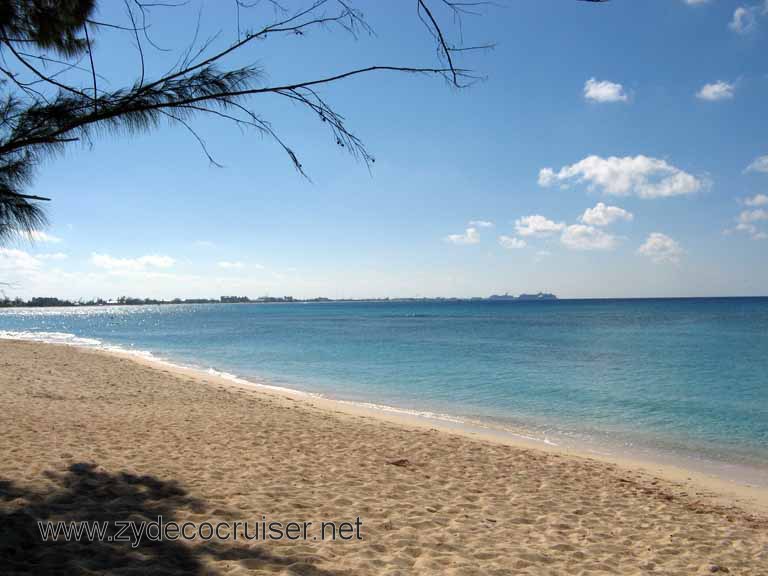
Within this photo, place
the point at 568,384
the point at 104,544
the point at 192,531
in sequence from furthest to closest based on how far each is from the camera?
the point at 568,384
the point at 192,531
the point at 104,544

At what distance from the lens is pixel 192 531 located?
415 centimetres

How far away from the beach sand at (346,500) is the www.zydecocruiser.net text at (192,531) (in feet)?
0.32

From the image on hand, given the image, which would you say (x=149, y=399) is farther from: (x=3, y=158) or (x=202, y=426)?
(x=3, y=158)

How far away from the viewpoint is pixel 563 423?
43.7 feet

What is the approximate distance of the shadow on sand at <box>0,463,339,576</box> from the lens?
134 inches

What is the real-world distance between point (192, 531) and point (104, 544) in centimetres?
67

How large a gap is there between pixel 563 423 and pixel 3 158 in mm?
13411

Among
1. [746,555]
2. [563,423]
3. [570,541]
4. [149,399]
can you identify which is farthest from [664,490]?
[149,399]

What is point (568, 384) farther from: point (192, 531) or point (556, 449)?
point (192, 531)

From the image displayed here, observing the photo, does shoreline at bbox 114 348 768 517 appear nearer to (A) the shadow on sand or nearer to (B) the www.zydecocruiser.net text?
(B) the www.zydecocruiser.net text

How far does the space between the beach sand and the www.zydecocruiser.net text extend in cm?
10

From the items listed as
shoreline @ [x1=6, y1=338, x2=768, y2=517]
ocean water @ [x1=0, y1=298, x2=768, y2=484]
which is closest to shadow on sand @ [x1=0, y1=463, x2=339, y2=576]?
shoreline @ [x1=6, y1=338, x2=768, y2=517]

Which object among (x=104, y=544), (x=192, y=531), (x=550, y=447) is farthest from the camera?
(x=550, y=447)

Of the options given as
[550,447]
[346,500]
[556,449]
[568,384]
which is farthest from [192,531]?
[568,384]
